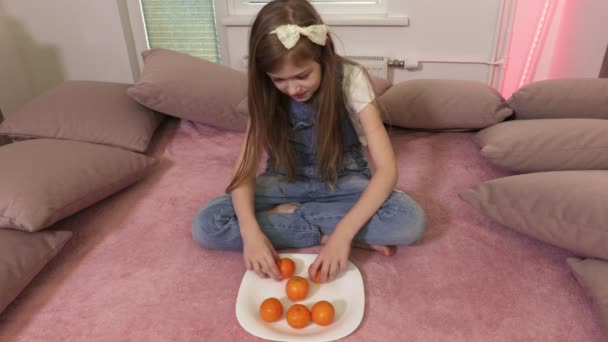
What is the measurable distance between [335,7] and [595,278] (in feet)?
5.19

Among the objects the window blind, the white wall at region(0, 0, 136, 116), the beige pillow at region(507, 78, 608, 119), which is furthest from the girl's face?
the white wall at region(0, 0, 136, 116)

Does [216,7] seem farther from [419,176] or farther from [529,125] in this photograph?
[529,125]

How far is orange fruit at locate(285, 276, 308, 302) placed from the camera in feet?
2.87

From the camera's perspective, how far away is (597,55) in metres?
1.77

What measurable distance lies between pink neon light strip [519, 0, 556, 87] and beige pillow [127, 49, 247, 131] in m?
1.33

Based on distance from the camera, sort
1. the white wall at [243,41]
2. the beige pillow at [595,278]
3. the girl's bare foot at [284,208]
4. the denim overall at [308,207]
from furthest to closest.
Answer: the white wall at [243,41], the girl's bare foot at [284,208], the denim overall at [308,207], the beige pillow at [595,278]

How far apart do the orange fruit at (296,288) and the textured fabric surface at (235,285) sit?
0.11 meters

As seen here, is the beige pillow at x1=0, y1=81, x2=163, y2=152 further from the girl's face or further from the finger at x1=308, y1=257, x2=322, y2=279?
the finger at x1=308, y1=257, x2=322, y2=279

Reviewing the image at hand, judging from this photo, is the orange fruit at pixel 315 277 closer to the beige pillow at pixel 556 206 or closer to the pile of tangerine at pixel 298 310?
the pile of tangerine at pixel 298 310

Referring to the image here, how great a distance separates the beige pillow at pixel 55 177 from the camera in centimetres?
98

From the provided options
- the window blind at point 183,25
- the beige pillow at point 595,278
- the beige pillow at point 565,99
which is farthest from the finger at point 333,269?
the window blind at point 183,25

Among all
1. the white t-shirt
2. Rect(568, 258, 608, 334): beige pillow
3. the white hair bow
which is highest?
the white hair bow

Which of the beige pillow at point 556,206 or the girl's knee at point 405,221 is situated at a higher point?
the beige pillow at point 556,206

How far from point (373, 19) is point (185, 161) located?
104cm
